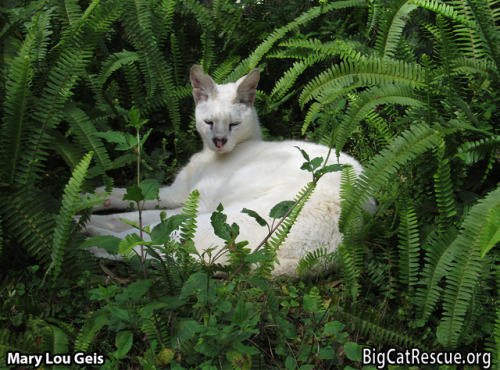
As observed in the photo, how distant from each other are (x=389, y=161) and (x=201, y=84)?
2596 mm

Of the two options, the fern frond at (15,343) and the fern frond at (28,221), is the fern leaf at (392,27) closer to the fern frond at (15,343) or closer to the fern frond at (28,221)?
the fern frond at (28,221)

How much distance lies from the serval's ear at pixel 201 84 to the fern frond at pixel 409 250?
2.65m

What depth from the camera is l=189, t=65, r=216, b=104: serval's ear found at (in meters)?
5.04

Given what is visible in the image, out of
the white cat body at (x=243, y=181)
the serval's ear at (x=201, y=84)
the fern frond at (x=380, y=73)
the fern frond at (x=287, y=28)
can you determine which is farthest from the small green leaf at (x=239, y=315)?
the fern frond at (x=287, y=28)

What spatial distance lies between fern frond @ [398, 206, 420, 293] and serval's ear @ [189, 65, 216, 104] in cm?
265

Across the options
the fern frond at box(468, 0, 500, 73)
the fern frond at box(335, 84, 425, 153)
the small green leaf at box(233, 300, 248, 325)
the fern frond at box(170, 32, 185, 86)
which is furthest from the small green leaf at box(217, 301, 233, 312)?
the fern frond at box(170, 32, 185, 86)

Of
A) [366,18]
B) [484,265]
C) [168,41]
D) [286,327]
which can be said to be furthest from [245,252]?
[366,18]

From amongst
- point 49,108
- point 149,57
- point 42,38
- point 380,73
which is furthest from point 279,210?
point 149,57

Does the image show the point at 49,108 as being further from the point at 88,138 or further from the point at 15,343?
the point at 15,343

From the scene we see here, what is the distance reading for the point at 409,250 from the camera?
323 cm

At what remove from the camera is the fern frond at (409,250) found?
3205 mm

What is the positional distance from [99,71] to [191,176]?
148cm

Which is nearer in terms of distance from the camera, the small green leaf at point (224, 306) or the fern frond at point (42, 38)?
the small green leaf at point (224, 306)

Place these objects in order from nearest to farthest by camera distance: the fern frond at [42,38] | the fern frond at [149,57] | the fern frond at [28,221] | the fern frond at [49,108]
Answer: the fern frond at [28,221]
the fern frond at [49,108]
the fern frond at [42,38]
the fern frond at [149,57]
